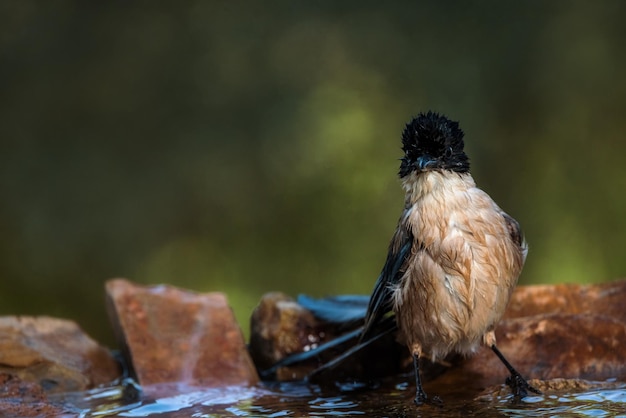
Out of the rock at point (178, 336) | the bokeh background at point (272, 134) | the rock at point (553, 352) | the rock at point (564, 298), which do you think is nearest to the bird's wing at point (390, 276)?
the rock at point (553, 352)

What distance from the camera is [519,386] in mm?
3648

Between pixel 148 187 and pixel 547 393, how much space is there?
5.84m

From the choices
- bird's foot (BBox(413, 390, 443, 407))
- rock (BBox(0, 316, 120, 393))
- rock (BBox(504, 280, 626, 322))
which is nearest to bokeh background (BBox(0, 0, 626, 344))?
rock (BBox(504, 280, 626, 322))

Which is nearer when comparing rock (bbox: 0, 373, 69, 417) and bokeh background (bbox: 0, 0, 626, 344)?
rock (bbox: 0, 373, 69, 417)

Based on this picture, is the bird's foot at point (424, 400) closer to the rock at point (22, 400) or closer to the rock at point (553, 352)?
the rock at point (553, 352)

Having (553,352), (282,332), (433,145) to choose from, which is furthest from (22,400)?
(553,352)

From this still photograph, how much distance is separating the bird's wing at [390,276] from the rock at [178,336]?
0.74m

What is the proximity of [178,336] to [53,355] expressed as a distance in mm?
630

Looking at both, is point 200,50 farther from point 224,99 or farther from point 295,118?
point 295,118

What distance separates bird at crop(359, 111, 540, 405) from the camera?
3.71 m

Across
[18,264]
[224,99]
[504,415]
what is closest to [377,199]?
[224,99]

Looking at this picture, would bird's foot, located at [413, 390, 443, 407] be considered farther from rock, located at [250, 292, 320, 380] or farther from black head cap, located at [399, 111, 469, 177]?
rock, located at [250, 292, 320, 380]

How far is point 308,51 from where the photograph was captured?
9391 mm

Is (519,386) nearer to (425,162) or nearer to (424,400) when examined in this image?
(424,400)
